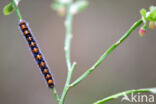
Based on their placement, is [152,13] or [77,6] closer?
[152,13]

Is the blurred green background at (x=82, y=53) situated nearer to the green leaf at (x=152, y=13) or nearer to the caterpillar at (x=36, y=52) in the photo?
the caterpillar at (x=36, y=52)

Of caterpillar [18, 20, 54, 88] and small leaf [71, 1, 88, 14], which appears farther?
small leaf [71, 1, 88, 14]

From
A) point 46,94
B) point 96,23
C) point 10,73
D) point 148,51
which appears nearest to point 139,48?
point 148,51

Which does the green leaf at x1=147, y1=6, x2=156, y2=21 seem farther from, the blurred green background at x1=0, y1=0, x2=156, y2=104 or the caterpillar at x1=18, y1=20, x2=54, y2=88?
the blurred green background at x1=0, y1=0, x2=156, y2=104

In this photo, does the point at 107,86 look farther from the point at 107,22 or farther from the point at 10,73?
the point at 10,73

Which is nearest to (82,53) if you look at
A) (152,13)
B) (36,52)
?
(36,52)

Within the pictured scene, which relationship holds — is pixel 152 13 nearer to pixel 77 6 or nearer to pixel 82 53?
pixel 77 6

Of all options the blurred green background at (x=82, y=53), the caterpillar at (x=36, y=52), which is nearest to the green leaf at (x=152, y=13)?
the caterpillar at (x=36, y=52)

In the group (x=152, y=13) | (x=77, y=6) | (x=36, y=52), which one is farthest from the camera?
(x=77, y=6)

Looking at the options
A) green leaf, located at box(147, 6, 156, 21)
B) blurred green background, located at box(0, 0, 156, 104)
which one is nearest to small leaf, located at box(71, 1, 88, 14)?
green leaf, located at box(147, 6, 156, 21)
